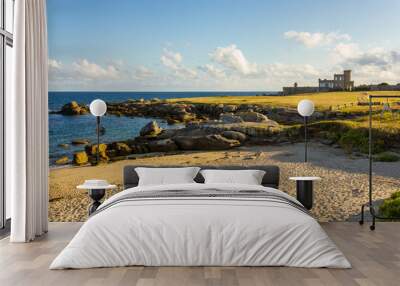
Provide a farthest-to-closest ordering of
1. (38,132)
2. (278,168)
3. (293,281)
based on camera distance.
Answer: (278,168) < (38,132) < (293,281)

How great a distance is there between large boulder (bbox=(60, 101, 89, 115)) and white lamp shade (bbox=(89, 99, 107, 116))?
66 centimetres

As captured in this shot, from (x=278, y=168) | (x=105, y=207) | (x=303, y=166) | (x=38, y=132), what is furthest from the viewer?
(x=303, y=166)

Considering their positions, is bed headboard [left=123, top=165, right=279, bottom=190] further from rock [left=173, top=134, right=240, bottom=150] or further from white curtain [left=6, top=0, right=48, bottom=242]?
white curtain [left=6, top=0, right=48, bottom=242]

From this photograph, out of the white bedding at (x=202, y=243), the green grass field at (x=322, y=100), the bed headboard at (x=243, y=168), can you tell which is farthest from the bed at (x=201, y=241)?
the green grass field at (x=322, y=100)

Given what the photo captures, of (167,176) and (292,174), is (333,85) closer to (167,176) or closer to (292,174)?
(292,174)

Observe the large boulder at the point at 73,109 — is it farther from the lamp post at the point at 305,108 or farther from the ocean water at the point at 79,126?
the lamp post at the point at 305,108

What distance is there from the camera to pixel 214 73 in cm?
829

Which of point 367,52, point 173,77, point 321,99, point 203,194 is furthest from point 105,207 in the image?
point 367,52

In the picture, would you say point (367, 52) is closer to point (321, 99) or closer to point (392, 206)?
point (321, 99)

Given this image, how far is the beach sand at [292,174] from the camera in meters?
7.59

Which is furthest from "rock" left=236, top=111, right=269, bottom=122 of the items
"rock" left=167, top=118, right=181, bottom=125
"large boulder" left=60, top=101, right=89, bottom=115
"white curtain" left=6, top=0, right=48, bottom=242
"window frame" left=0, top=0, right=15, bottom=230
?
"window frame" left=0, top=0, right=15, bottom=230

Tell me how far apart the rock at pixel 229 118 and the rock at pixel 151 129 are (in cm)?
94

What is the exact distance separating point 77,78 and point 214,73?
2.07m

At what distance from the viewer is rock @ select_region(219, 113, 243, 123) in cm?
803
